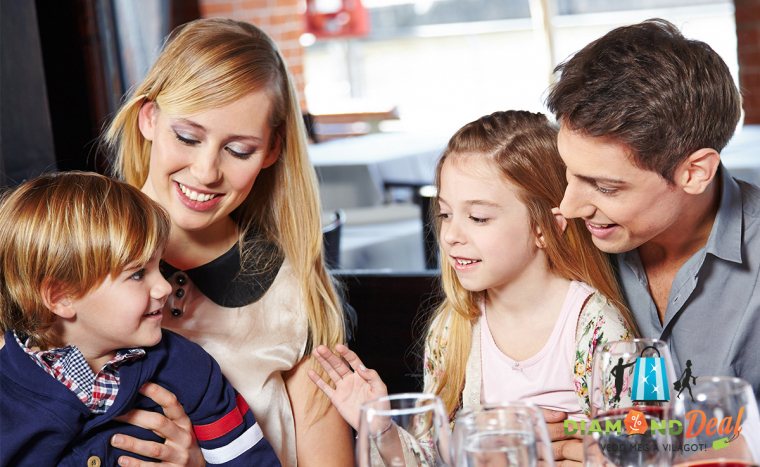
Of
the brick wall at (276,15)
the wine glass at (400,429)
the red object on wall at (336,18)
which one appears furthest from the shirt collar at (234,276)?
the red object on wall at (336,18)

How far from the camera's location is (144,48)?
2.46m

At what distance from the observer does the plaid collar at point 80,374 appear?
111cm

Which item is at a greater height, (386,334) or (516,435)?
(516,435)

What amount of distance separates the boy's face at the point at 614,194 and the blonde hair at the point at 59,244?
2.34 feet

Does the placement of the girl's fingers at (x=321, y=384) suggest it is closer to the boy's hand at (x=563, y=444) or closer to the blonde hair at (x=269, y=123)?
the blonde hair at (x=269, y=123)

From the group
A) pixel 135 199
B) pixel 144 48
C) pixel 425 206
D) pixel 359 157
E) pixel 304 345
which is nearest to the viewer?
pixel 135 199

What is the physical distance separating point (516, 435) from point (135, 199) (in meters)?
0.75

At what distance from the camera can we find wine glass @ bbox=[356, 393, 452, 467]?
75 cm

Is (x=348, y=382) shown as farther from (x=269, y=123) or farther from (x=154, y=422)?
(x=269, y=123)

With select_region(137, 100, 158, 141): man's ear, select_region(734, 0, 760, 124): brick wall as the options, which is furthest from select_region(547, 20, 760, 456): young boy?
select_region(734, 0, 760, 124): brick wall

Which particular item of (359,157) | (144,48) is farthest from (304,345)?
(359,157)

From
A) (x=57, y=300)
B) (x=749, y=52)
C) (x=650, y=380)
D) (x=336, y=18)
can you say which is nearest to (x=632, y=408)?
(x=650, y=380)

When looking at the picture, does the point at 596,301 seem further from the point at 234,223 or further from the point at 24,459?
the point at 24,459

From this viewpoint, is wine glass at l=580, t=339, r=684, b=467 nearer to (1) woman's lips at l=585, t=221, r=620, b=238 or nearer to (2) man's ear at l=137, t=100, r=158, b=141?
(1) woman's lips at l=585, t=221, r=620, b=238
